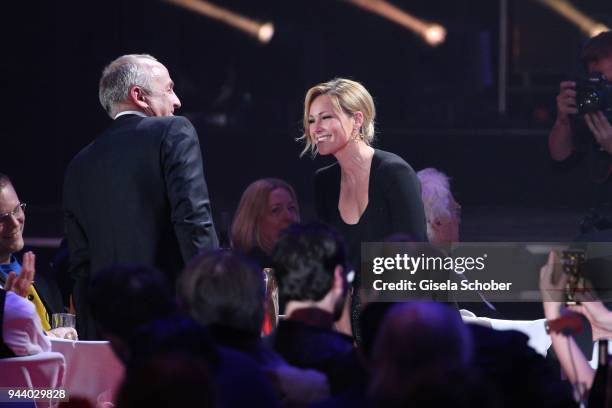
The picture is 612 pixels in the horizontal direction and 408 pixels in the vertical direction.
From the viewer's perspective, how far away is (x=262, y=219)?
3.91 m

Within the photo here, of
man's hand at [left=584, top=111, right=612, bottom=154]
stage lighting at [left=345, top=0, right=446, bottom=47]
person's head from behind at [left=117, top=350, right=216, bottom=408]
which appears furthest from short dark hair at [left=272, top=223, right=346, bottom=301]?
stage lighting at [left=345, top=0, right=446, bottom=47]

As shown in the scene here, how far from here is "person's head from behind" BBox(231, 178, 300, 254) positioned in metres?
3.90

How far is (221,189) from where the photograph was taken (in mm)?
7961

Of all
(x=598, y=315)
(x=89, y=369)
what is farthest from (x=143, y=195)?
(x=598, y=315)

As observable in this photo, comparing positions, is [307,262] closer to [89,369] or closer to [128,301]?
[128,301]

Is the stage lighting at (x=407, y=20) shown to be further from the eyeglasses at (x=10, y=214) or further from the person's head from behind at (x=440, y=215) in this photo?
the eyeglasses at (x=10, y=214)

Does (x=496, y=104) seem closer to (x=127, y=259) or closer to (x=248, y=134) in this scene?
(x=248, y=134)

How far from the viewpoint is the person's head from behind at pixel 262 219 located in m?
3.90

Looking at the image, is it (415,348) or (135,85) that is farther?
(135,85)

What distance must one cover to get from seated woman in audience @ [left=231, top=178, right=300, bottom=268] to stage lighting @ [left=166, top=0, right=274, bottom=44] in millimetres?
4383

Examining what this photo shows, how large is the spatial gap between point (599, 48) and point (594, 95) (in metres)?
0.20

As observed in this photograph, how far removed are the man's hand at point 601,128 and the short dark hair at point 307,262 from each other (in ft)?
8.74

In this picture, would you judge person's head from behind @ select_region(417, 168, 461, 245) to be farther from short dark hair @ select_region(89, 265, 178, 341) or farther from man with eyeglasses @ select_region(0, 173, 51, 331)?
short dark hair @ select_region(89, 265, 178, 341)

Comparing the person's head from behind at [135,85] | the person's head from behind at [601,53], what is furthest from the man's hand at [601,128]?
the person's head from behind at [135,85]
